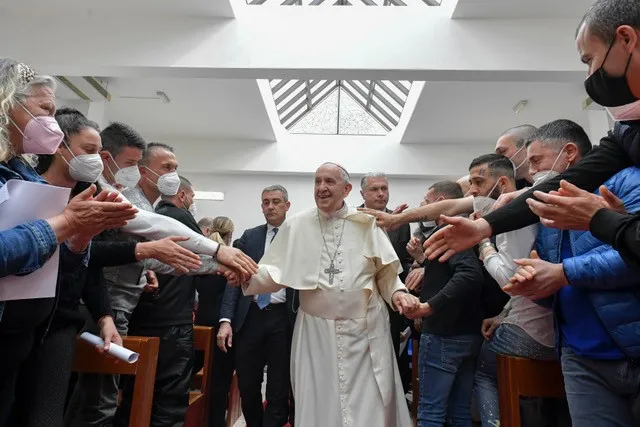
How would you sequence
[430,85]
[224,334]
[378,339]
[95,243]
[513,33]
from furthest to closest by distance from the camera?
[430,85] → [513,33] → [224,334] → [378,339] → [95,243]

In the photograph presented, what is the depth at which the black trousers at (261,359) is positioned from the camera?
3.25 metres

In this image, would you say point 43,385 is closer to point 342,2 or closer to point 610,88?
point 610,88

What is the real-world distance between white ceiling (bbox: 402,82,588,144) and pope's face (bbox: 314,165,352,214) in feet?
15.5

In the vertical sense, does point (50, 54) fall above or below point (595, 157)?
above

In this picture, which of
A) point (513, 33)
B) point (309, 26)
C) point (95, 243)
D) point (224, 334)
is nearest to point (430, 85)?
point (513, 33)

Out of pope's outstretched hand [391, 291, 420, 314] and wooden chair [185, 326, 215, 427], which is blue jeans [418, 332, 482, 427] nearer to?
pope's outstretched hand [391, 291, 420, 314]

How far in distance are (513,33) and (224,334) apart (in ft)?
14.6

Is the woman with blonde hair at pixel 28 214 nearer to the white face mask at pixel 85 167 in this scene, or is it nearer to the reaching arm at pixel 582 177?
the white face mask at pixel 85 167

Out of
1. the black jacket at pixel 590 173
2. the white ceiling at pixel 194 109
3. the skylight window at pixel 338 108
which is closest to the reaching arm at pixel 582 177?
the black jacket at pixel 590 173

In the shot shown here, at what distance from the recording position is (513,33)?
16.9 feet

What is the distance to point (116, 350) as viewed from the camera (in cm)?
179

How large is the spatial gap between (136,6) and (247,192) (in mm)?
5940

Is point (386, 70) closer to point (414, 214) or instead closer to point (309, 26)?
point (309, 26)

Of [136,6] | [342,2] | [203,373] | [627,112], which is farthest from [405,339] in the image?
[342,2]
